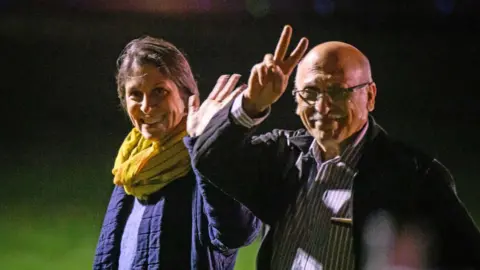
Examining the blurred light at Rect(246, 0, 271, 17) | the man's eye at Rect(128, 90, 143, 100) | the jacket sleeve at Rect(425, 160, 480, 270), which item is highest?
the blurred light at Rect(246, 0, 271, 17)

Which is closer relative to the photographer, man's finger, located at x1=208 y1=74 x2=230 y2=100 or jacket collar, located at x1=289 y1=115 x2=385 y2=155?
jacket collar, located at x1=289 y1=115 x2=385 y2=155

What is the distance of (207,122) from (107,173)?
5.06 ft

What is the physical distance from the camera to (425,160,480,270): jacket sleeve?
3.92 ft

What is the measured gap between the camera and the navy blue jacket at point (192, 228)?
1.39 meters

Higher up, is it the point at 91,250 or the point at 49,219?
the point at 49,219

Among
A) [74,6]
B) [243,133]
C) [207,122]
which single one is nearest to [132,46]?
[207,122]

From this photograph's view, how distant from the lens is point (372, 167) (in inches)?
49.3

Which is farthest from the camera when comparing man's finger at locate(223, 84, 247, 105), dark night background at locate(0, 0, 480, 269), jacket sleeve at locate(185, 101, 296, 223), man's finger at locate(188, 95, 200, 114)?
dark night background at locate(0, 0, 480, 269)

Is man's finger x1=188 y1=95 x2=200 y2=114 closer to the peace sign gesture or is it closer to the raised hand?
the raised hand

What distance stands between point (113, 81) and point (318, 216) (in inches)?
53.7

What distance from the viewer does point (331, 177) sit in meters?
1.32

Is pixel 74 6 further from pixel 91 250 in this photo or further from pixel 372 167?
pixel 372 167

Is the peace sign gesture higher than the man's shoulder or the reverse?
higher

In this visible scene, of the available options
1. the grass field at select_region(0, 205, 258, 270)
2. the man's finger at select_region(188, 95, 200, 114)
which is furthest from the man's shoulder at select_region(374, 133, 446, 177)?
the grass field at select_region(0, 205, 258, 270)
